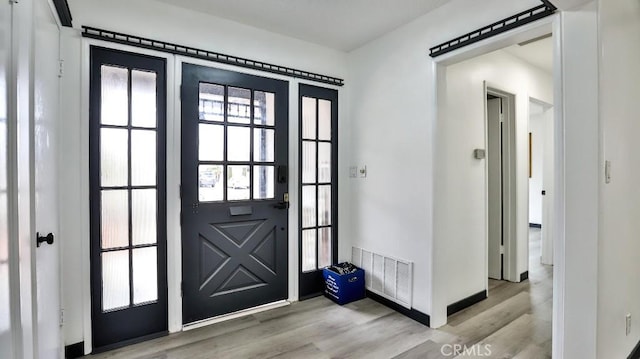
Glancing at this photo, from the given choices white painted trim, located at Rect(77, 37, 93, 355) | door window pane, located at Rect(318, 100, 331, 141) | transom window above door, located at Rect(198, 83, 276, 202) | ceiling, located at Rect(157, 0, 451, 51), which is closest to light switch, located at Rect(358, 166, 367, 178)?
door window pane, located at Rect(318, 100, 331, 141)

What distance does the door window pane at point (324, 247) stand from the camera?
131 inches

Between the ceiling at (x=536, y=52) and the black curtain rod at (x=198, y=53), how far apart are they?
208cm

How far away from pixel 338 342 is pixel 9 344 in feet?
6.33

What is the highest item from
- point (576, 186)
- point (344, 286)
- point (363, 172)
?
point (363, 172)

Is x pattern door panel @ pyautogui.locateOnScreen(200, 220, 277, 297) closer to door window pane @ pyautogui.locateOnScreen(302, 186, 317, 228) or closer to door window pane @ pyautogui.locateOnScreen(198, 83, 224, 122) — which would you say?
door window pane @ pyautogui.locateOnScreen(302, 186, 317, 228)

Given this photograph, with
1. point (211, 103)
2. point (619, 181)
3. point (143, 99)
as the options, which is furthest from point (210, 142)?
point (619, 181)

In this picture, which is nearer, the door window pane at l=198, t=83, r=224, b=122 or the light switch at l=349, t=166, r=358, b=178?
the door window pane at l=198, t=83, r=224, b=122

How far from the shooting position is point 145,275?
7.89ft

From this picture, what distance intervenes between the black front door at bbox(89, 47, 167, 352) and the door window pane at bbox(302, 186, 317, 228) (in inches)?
52.8

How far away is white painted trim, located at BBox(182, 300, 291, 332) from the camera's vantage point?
2.55 meters

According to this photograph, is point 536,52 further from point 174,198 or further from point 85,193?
point 85,193

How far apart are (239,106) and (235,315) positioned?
1.93 m

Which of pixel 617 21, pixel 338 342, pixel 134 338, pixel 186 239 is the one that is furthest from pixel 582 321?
pixel 134 338

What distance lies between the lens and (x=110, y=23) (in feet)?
7.36
